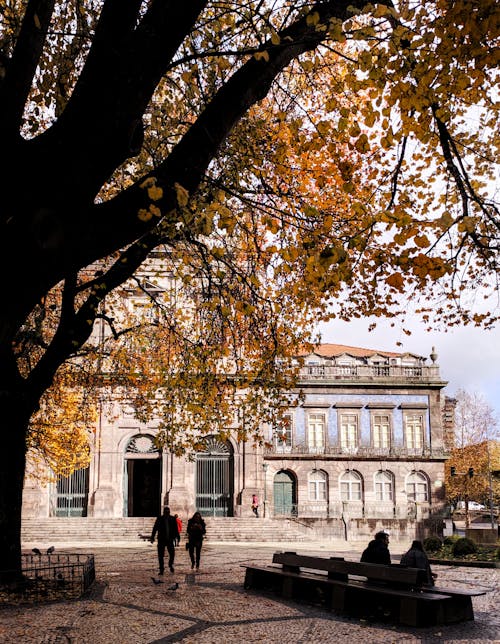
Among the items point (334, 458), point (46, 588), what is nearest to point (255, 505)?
point (334, 458)

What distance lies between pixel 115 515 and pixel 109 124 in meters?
31.8

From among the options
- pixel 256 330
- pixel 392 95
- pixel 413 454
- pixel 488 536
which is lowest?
pixel 488 536

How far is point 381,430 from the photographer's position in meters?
43.7

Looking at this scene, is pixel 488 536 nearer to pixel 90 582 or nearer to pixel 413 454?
pixel 413 454

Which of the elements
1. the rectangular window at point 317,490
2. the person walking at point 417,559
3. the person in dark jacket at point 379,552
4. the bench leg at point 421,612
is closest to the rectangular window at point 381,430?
the rectangular window at point 317,490

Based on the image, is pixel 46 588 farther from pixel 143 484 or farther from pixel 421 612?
pixel 143 484

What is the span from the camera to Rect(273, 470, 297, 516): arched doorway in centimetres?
4178

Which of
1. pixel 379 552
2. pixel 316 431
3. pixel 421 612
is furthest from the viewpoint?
pixel 316 431

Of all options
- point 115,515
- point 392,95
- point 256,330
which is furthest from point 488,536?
point 392,95

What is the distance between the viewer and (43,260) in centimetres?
579

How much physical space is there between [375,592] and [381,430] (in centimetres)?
3364

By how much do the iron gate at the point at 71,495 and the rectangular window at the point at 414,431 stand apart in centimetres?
1907

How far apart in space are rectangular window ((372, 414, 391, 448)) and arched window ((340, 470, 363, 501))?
228 centimetres

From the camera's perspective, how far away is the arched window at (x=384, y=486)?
1670 inches
